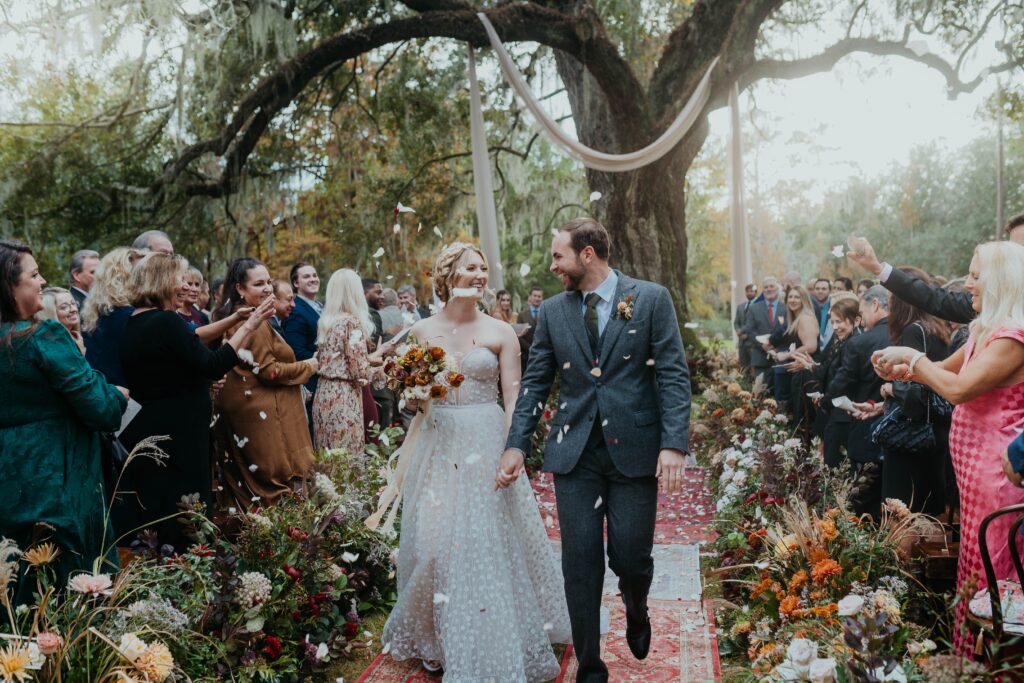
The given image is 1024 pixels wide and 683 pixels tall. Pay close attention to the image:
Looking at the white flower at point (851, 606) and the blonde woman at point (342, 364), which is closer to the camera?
the white flower at point (851, 606)

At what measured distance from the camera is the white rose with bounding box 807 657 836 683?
2695 millimetres

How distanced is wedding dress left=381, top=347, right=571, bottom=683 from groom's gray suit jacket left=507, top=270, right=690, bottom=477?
1.19 ft

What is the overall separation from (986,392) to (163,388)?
3858 mm

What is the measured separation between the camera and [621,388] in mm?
3744

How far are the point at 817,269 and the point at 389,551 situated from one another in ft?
148

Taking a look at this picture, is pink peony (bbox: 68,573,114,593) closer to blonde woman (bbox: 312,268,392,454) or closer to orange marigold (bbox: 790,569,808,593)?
orange marigold (bbox: 790,569,808,593)

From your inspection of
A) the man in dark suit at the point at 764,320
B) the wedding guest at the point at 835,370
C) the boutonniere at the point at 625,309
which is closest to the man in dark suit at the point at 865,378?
the wedding guest at the point at 835,370

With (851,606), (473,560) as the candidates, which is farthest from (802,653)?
(473,560)

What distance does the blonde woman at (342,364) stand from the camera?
6.41 m

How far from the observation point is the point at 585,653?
3.67m

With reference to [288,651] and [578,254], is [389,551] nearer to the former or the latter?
[288,651]

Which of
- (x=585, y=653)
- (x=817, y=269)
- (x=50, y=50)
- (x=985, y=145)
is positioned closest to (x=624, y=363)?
(x=585, y=653)

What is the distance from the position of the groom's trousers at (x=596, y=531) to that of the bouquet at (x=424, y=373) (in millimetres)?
732

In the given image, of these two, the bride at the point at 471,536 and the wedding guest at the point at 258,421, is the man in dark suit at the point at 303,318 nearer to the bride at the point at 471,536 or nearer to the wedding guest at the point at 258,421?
the wedding guest at the point at 258,421
